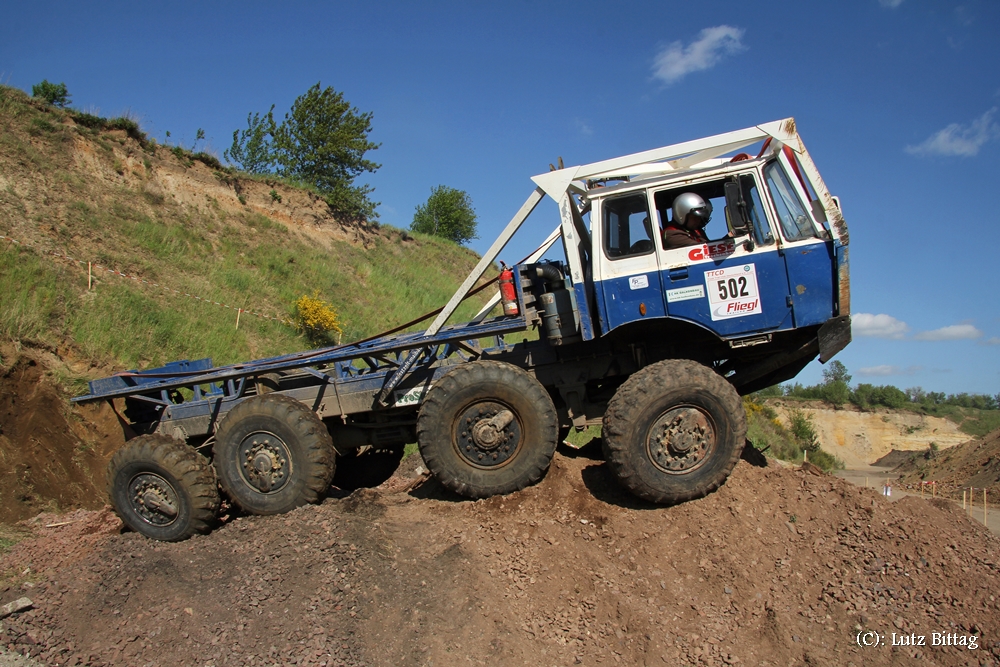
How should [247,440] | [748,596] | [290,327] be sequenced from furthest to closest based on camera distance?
[290,327], [247,440], [748,596]

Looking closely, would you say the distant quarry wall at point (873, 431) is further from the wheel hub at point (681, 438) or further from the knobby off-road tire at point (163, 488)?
the knobby off-road tire at point (163, 488)

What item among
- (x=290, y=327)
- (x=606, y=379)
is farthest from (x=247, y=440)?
(x=290, y=327)

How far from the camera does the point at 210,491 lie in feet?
22.1

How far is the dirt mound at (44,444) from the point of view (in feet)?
28.1

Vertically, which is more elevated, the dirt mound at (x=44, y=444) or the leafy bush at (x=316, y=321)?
the leafy bush at (x=316, y=321)

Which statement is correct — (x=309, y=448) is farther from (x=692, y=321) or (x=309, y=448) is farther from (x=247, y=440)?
(x=692, y=321)

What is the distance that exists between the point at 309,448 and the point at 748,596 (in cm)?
417

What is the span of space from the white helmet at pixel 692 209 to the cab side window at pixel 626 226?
0.27 meters

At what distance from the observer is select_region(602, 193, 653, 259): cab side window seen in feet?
19.9

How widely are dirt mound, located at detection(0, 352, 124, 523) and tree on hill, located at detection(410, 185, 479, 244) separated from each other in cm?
3655

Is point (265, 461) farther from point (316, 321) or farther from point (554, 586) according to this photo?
point (316, 321)

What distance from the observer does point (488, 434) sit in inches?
240

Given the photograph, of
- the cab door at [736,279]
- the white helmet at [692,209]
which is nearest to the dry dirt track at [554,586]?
the cab door at [736,279]

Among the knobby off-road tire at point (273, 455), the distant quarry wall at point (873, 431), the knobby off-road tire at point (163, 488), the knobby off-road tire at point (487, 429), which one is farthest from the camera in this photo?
the distant quarry wall at point (873, 431)
